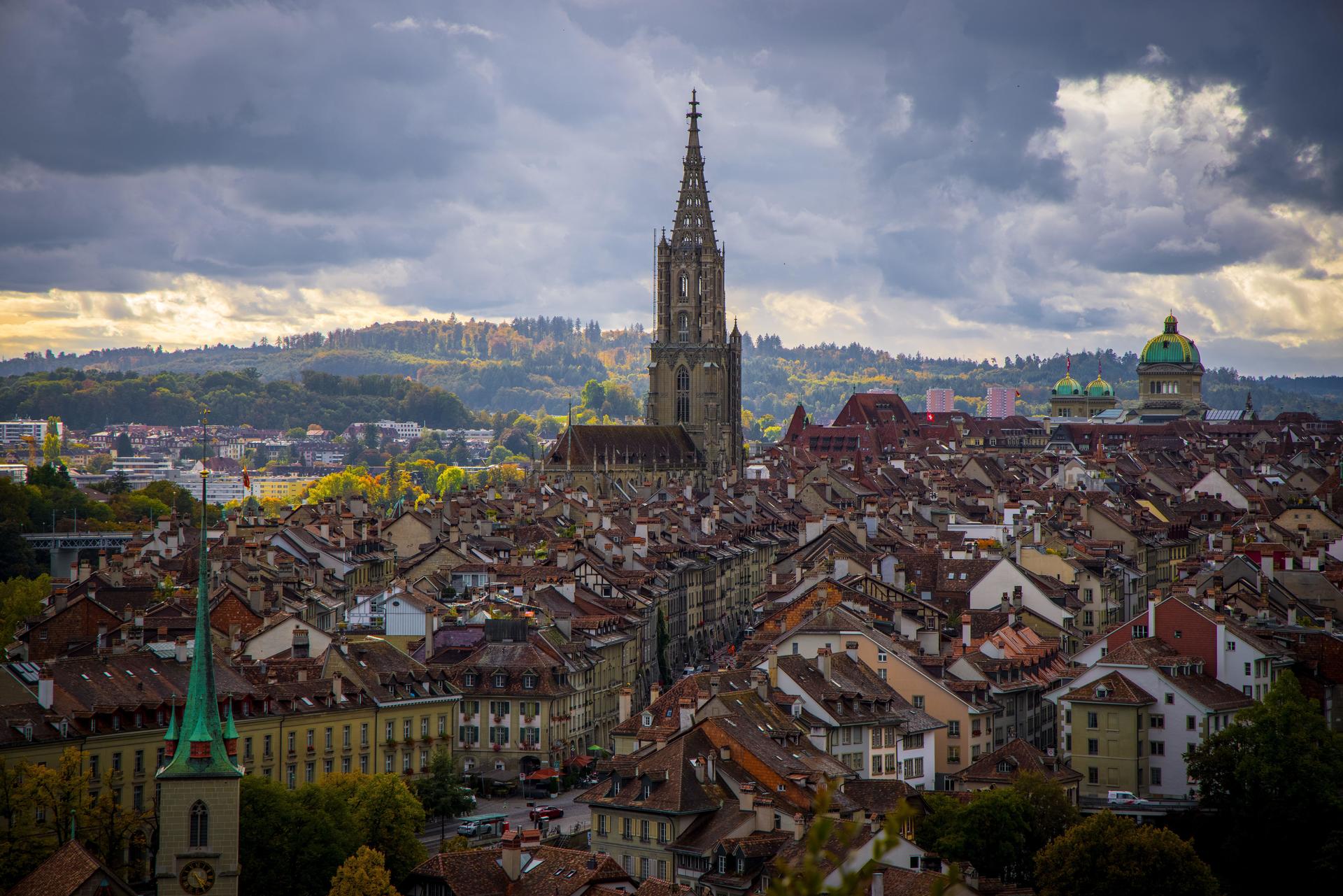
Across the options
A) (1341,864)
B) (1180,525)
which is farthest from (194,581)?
(1180,525)

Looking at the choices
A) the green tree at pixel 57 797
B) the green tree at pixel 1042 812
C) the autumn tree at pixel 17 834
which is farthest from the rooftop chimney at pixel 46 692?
the green tree at pixel 1042 812

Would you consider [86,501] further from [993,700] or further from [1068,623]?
[993,700]

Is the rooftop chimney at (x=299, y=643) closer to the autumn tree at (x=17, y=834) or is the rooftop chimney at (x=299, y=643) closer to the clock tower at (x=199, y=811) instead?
the autumn tree at (x=17, y=834)

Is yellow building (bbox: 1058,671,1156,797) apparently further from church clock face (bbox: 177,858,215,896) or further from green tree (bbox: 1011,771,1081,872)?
church clock face (bbox: 177,858,215,896)

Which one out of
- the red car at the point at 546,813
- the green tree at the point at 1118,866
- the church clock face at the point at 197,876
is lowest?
the red car at the point at 546,813

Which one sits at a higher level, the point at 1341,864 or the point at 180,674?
the point at 180,674

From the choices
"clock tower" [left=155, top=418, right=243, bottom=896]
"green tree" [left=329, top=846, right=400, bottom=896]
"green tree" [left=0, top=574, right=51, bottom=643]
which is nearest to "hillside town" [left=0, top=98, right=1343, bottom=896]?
"clock tower" [left=155, top=418, right=243, bottom=896]

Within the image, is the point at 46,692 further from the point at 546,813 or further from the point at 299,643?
the point at 546,813
